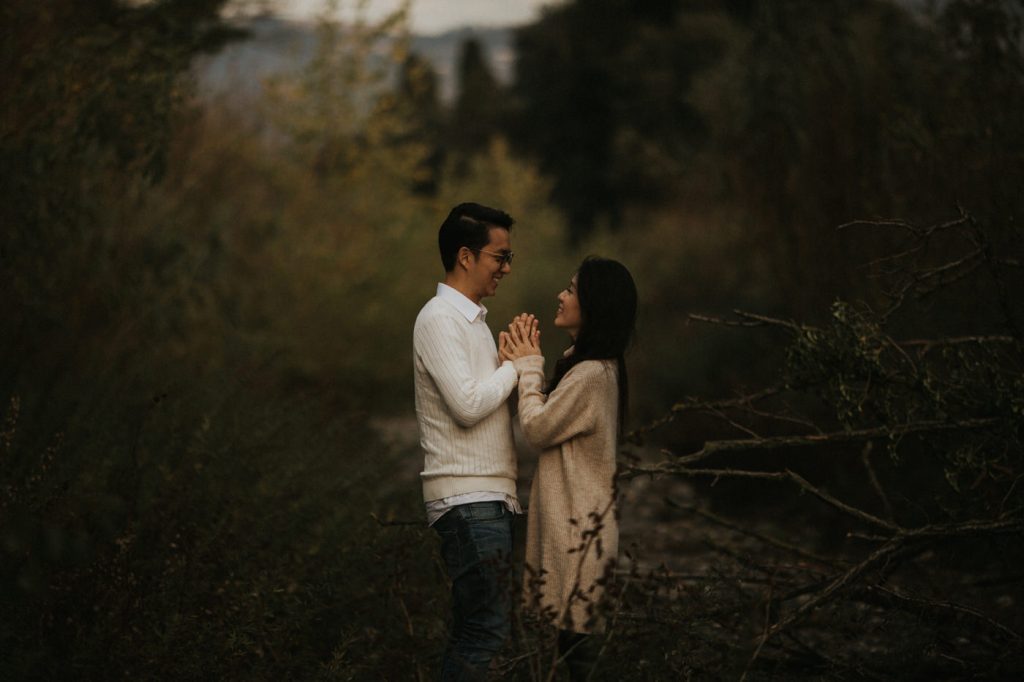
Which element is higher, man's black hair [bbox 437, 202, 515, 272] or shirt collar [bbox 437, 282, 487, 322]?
man's black hair [bbox 437, 202, 515, 272]

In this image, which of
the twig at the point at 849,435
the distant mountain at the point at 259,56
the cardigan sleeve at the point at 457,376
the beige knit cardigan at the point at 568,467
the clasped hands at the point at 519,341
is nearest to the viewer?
the cardigan sleeve at the point at 457,376

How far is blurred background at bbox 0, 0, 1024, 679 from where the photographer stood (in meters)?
3.97

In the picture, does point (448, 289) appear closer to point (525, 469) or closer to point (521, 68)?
point (525, 469)

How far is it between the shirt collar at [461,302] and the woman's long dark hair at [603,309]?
35 centimetres

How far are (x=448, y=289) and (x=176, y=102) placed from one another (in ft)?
11.2

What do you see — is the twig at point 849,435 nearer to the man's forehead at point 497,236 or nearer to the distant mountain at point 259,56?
the man's forehead at point 497,236

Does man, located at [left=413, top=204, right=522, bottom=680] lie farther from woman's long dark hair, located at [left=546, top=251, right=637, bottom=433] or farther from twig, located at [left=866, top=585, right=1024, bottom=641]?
twig, located at [left=866, top=585, right=1024, bottom=641]

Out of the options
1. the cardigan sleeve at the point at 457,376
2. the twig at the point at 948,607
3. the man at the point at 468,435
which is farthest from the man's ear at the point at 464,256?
the twig at the point at 948,607

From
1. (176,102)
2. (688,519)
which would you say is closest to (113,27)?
(176,102)

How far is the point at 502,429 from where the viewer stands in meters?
3.64

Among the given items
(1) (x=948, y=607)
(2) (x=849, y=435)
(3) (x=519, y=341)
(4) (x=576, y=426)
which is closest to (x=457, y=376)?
(3) (x=519, y=341)

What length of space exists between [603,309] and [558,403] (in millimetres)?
361

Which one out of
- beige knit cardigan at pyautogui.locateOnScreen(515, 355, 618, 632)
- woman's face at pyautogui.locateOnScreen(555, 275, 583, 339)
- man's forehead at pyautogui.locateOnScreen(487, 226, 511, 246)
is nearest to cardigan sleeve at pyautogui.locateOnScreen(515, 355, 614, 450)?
beige knit cardigan at pyautogui.locateOnScreen(515, 355, 618, 632)

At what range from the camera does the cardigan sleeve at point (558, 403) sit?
11.9ft
